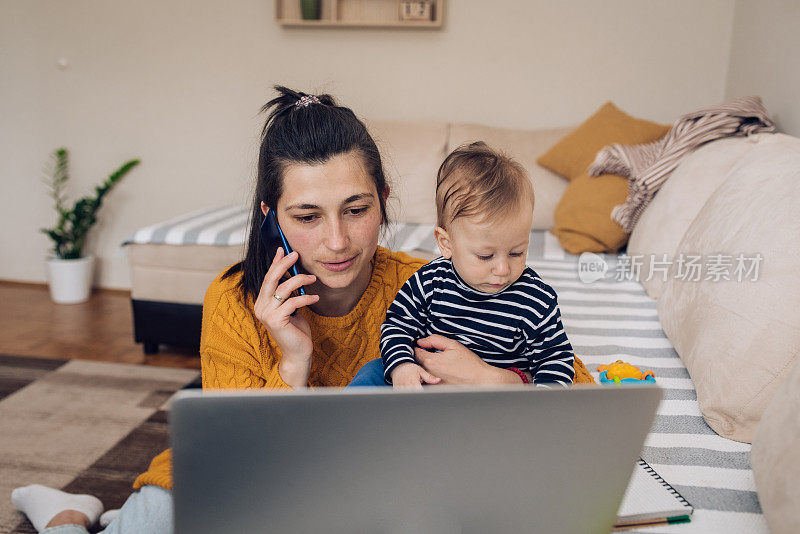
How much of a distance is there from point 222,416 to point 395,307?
657mm

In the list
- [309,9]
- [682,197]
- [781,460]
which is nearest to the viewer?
[781,460]

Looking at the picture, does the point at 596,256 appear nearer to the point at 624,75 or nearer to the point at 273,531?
the point at 624,75

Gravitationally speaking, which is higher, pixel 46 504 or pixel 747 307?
pixel 747 307

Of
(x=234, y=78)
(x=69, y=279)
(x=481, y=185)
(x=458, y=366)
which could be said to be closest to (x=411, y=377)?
(x=458, y=366)

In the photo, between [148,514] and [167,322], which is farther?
[167,322]

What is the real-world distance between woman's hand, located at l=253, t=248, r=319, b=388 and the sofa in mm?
431

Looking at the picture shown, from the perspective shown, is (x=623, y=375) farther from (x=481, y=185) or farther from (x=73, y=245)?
(x=73, y=245)

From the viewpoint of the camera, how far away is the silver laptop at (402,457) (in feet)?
1.56

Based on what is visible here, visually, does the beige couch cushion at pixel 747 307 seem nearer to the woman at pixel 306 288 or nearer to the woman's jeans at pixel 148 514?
the woman at pixel 306 288

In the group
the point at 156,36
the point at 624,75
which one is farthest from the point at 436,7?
the point at 156,36

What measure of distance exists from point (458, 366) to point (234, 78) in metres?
2.95

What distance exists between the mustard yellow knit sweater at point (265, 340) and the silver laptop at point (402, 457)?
534mm

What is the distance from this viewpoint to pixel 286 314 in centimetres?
99

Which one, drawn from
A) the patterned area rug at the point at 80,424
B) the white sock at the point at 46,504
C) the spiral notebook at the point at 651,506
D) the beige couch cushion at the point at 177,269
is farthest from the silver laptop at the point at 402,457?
the beige couch cushion at the point at 177,269
